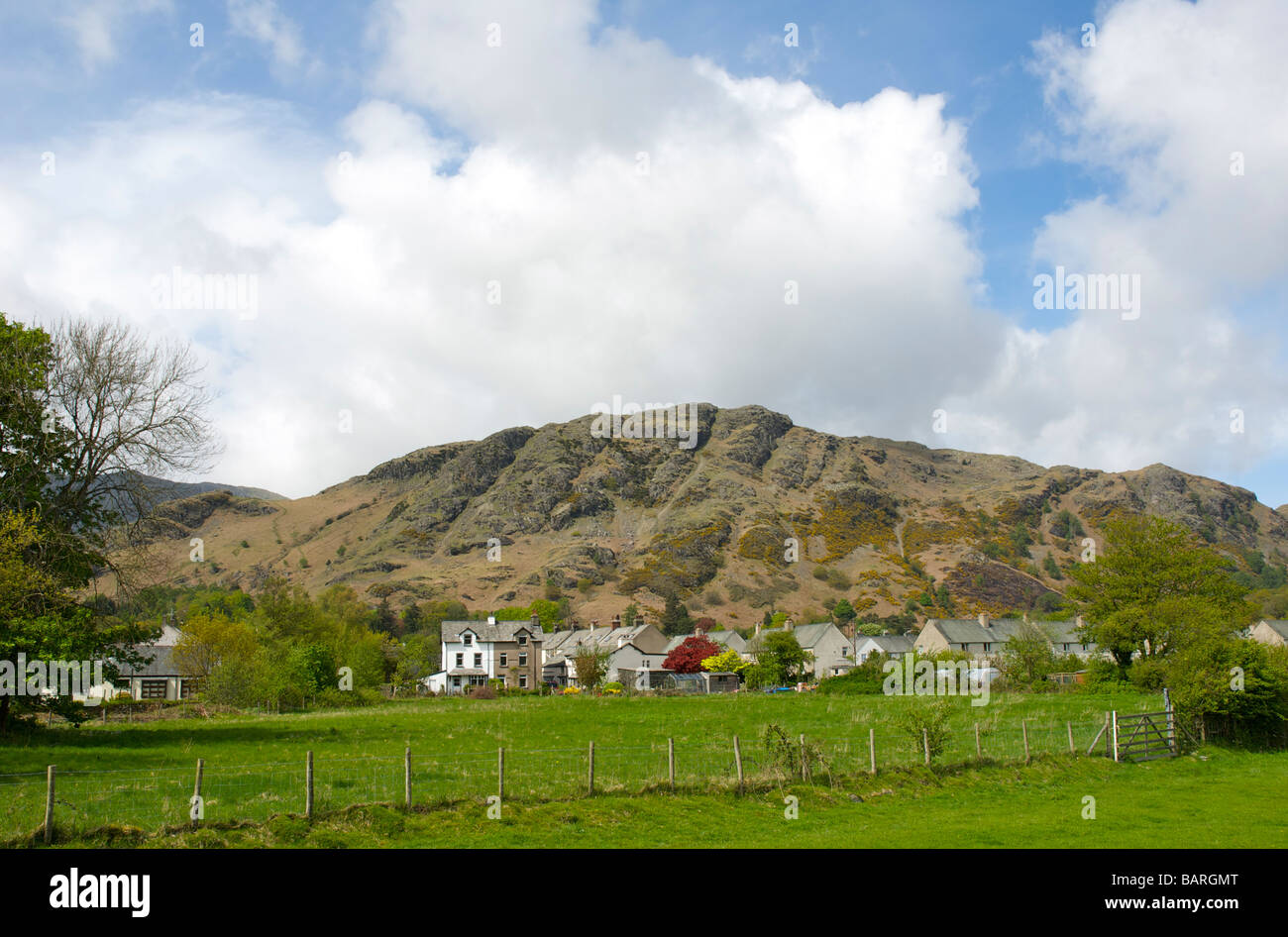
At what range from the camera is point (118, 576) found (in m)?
35.1

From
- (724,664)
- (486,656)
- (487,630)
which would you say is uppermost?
(487,630)

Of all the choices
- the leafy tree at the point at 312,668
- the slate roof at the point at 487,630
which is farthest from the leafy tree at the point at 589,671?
the slate roof at the point at 487,630

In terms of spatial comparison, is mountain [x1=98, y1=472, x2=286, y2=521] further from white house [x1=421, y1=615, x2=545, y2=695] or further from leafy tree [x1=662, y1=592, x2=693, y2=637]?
leafy tree [x1=662, y1=592, x2=693, y2=637]

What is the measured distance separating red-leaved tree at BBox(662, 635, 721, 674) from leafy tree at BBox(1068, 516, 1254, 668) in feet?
146

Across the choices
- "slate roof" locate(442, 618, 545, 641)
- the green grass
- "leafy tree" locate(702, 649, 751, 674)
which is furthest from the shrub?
"slate roof" locate(442, 618, 545, 641)

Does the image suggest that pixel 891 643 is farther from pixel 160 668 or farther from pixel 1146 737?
pixel 1146 737

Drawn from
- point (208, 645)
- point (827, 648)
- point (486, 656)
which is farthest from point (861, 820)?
point (827, 648)

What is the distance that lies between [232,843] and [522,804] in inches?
242

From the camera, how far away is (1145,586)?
6184cm

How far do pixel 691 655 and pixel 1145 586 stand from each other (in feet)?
169

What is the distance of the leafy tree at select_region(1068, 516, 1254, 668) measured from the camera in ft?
196

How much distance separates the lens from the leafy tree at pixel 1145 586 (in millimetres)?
59812

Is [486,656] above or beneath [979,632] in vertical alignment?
beneath
